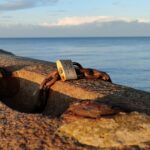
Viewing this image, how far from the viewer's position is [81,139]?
478 centimetres

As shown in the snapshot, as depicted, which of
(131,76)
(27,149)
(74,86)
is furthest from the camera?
(131,76)

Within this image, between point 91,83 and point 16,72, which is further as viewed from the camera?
point 16,72

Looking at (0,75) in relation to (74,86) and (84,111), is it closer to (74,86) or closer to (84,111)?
(74,86)

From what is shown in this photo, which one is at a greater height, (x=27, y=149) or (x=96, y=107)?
(x=96, y=107)

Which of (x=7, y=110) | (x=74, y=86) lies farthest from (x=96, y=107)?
(x=74, y=86)

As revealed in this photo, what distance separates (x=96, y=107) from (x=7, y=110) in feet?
4.97

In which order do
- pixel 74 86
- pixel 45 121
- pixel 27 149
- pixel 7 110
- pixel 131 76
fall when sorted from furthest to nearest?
pixel 131 76
pixel 74 86
pixel 7 110
pixel 45 121
pixel 27 149

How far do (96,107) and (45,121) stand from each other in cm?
72

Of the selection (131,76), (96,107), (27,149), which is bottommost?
(131,76)

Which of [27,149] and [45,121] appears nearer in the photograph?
[27,149]

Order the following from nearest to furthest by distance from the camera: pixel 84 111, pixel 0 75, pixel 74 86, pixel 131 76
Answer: pixel 84 111 → pixel 74 86 → pixel 0 75 → pixel 131 76

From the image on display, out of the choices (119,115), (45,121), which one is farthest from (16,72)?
(119,115)

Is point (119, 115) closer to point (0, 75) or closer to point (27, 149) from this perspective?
point (27, 149)

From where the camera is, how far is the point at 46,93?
25.6 ft
